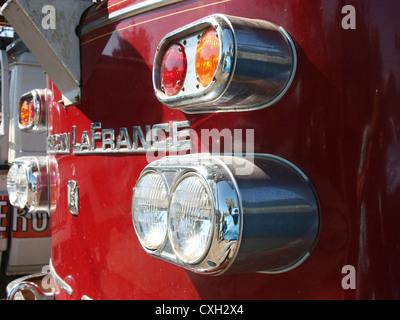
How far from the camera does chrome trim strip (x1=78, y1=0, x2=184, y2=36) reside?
143 cm

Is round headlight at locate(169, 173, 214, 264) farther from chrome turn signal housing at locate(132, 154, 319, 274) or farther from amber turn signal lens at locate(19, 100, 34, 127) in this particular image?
amber turn signal lens at locate(19, 100, 34, 127)

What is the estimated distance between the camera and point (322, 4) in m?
1.07

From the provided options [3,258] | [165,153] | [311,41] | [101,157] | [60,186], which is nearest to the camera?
[311,41]

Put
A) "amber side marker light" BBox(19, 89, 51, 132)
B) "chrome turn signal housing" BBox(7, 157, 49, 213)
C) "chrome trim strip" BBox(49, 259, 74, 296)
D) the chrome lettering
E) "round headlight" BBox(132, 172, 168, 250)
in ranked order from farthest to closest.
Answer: "amber side marker light" BBox(19, 89, 51, 132)
"chrome turn signal housing" BBox(7, 157, 49, 213)
"chrome trim strip" BBox(49, 259, 74, 296)
the chrome lettering
"round headlight" BBox(132, 172, 168, 250)

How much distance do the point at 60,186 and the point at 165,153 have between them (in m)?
0.85

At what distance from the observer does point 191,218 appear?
1.05 metres

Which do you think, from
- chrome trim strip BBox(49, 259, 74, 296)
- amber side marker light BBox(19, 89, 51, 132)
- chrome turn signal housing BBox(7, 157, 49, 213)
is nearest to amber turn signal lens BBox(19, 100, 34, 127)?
amber side marker light BBox(19, 89, 51, 132)

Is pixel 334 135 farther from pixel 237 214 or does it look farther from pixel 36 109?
pixel 36 109

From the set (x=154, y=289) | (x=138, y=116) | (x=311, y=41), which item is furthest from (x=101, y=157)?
(x=311, y=41)

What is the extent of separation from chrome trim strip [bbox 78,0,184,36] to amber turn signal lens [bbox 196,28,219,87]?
334mm

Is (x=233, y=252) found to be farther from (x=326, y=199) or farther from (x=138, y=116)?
(x=138, y=116)

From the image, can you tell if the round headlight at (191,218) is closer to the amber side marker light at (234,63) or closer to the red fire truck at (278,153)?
the red fire truck at (278,153)

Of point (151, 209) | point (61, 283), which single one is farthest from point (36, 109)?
point (151, 209)

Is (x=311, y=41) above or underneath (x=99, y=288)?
above
